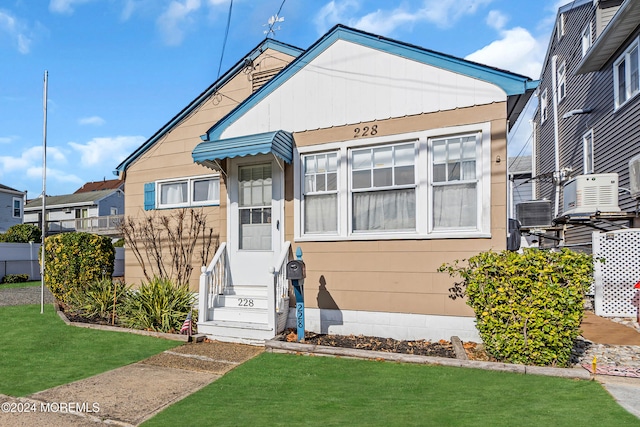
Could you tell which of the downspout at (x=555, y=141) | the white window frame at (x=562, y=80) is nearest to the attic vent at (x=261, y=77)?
the downspout at (x=555, y=141)

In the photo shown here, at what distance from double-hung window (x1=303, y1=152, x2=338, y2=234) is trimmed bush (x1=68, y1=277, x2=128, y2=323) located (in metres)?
4.31

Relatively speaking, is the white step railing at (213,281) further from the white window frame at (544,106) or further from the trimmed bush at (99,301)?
the white window frame at (544,106)

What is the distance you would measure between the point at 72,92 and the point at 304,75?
25.2 feet

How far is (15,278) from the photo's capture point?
1620 centimetres

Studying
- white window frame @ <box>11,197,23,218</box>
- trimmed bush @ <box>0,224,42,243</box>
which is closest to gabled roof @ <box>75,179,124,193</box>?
white window frame @ <box>11,197,23,218</box>

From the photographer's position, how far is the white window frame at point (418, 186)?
558 cm

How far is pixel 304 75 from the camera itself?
6883 millimetres

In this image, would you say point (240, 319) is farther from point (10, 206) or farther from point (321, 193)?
point (10, 206)

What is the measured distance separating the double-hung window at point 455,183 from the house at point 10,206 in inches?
1273

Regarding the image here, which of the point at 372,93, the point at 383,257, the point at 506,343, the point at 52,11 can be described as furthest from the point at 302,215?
the point at 52,11

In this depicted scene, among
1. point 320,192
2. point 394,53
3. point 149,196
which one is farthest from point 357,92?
point 149,196

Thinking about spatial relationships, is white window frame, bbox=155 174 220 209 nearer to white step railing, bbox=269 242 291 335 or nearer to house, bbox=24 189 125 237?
white step railing, bbox=269 242 291 335

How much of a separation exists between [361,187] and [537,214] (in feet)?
34.6

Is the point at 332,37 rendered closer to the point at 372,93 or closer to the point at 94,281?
the point at 372,93
